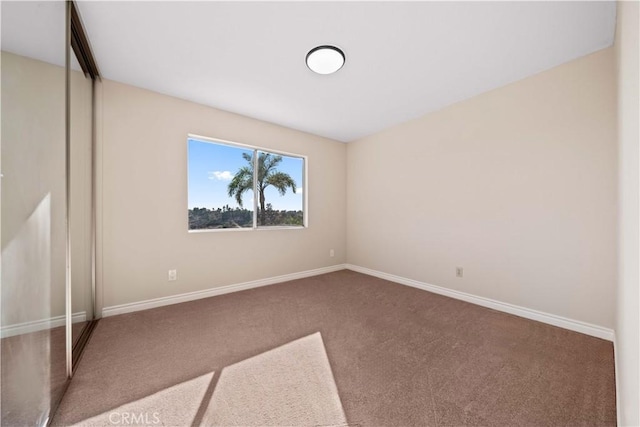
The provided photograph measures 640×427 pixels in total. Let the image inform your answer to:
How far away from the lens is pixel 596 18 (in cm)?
173

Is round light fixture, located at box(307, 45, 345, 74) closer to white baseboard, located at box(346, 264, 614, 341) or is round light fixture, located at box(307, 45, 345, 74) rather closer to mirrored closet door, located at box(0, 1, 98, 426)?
mirrored closet door, located at box(0, 1, 98, 426)

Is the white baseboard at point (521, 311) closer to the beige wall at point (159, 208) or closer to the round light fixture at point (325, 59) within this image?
the beige wall at point (159, 208)

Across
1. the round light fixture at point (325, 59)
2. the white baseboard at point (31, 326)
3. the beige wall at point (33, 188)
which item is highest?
the round light fixture at point (325, 59)

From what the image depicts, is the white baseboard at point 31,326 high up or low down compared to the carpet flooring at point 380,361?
up

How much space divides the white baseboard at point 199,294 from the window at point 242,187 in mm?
784

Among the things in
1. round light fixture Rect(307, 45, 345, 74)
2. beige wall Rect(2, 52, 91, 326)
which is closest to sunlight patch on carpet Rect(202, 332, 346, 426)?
beige wall Rect(2, 52, 91, 326)

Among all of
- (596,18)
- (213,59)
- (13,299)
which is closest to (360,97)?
(213,59)

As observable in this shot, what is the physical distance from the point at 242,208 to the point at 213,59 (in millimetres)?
1834

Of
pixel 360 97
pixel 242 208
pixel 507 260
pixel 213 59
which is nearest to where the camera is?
pixel 213 59

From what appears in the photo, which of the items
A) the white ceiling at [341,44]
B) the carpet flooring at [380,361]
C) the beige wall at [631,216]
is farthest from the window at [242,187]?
the beige wall at [631,216]

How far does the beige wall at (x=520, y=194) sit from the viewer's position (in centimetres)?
205

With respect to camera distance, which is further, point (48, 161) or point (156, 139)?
point (156, 139)

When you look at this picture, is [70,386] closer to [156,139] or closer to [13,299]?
[13,299]

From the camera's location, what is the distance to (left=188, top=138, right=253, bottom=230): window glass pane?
3.06 meters
